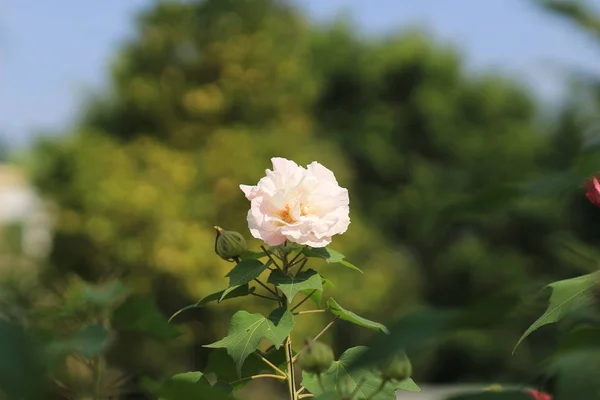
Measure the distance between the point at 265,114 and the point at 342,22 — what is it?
5.42 m

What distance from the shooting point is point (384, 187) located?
9680 mm

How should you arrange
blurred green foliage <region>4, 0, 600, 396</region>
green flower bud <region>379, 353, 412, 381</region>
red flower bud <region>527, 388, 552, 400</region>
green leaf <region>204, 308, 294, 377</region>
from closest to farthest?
green flower bud <region>379, 353, 412, 381</region> → green leaf <region>204, 308, 294, 377</region> → red flower bud <region>527, 388, 552, 400</region> → blurred green foliage <region>4, 0, 600, 396</region>

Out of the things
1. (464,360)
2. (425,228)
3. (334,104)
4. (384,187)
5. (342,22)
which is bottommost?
(464,360)

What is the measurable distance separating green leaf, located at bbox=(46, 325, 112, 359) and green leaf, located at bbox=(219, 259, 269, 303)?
0.62 feet

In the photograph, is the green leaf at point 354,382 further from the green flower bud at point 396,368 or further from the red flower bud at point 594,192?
the red flower bud at point 594,192

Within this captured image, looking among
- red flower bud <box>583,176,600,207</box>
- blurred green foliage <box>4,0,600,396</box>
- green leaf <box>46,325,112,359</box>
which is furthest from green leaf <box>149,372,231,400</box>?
blurred green foliage <box>4,0,600,396</box>

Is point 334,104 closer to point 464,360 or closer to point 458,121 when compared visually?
point 458,121

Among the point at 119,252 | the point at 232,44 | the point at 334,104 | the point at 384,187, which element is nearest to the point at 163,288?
the point at 119,252

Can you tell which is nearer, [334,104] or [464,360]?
[464,360]

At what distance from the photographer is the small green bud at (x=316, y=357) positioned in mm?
456

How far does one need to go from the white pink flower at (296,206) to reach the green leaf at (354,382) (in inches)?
4.2

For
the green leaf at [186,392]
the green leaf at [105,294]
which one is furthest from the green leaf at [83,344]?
the green leaf at [105,294]

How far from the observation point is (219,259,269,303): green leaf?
0.57 m

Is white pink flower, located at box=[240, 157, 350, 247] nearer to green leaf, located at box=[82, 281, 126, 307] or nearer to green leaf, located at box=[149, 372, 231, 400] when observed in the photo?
green leaf, located at box=[82, 281, 126, 307]
